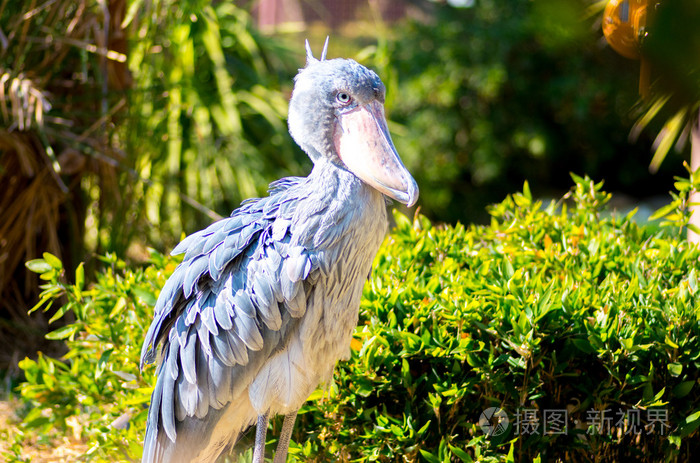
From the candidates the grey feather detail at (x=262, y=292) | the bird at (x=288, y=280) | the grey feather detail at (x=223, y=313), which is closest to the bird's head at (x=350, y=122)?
the bird at (x=288, y=280)

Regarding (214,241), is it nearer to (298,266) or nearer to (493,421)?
(298,266)

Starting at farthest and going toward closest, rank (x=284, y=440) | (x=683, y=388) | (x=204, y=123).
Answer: (x=204, y=123) → (x=683, y=388) → (x=284, y=440)

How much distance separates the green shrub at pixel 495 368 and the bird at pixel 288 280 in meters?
0.34

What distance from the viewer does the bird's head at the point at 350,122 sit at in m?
1.85

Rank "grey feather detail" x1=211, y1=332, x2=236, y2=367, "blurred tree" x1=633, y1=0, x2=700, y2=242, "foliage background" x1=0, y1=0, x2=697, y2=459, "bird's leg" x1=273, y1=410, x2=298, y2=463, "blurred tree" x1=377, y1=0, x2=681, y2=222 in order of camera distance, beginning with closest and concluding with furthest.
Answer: "blurred tree" x1=633, y1=0, x2=700, y2=242, "grey feather detail" x1=211, y1=332, x2=236, y2=367, "bird's leg" x1=273, y1=410, x2=298, y2=463, "foliage background" x1=0, y1=0, x2=697, y2=459, "blurred tree" x1=377, y1=0, x2=681, y2=222

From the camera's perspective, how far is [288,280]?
188 cm

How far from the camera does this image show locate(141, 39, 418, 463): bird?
6.15 feet

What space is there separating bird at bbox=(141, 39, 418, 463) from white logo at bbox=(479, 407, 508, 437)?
58cm

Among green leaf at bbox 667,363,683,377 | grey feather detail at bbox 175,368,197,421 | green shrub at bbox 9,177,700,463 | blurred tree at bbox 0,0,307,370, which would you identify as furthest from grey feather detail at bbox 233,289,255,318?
blurred tree at bbox 0,0,307,370

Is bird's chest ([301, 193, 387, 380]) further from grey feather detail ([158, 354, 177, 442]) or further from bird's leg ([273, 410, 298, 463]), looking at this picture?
grey feather detail ([158, 354, 177, 442])

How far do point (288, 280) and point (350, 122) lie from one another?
450 millimetres

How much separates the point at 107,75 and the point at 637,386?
325 centimetres

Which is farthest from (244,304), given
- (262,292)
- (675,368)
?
(675,368)

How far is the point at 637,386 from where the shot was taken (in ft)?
7.32
